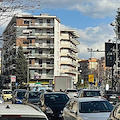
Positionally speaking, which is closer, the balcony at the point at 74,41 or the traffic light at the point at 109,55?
the traffic light at the point at 109,55

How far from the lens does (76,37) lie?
4697 inches

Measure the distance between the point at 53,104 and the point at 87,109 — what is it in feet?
20.9

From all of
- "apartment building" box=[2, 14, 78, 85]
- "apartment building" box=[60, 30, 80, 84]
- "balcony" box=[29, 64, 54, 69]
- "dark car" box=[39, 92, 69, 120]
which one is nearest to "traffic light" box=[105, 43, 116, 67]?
"dark car" box=[39, 92, 69, 120]

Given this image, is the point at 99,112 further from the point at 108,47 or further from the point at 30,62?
the point at 30,62

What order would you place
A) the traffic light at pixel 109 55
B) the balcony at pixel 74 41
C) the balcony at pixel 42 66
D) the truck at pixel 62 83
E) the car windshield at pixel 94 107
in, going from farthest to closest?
1. the balcony at pixel 74 41
2. the balcony at pixel 42 66
3. the truck at pixel 62 83
4. the traffic light at pixel 109 55
5. the car windshield at pixel 94 107

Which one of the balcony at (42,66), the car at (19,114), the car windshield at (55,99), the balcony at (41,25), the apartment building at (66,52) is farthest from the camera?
the apartment building at (66,52)

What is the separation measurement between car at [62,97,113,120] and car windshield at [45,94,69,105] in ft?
17.7

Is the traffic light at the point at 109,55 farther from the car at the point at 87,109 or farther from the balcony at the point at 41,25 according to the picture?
the balcony at the point at 41,25

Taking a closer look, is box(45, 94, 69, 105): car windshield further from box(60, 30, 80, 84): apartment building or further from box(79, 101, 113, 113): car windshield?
box(60, 30, 80, 84): apartment building

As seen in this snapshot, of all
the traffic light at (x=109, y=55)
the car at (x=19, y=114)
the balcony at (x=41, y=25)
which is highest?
the balcony at (x=41, y=25)

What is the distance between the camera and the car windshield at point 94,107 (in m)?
12.5

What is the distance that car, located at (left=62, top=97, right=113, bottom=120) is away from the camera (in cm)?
1172

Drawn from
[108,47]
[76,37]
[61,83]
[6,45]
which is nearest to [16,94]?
[108,47]

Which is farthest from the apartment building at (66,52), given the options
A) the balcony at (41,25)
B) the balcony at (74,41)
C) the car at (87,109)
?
the car at (87,109)
